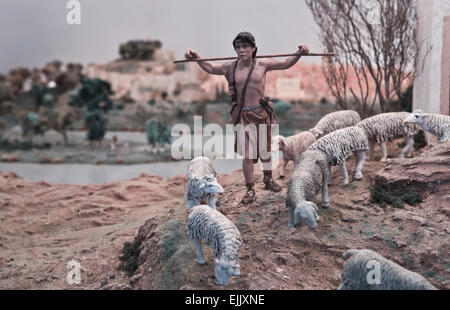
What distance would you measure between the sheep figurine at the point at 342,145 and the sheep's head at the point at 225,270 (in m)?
2.50

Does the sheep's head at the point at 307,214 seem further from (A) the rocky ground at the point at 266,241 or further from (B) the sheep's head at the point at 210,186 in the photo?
(B) the sheep's head at the point at 210,186

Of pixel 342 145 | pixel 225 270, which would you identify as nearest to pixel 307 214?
pixel 225 270

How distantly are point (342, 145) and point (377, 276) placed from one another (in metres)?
2.59

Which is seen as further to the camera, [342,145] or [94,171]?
[94,171]

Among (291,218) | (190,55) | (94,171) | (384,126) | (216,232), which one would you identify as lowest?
(94,171)

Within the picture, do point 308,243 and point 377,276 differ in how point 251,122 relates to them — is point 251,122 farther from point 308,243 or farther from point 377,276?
point 377,276

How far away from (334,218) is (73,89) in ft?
35.3

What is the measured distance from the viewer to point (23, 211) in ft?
28.7

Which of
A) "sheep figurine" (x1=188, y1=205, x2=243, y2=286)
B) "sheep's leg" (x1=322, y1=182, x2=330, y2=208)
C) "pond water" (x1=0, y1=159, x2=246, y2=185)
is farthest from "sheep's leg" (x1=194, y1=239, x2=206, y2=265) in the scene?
"pond water" (x1=0, y1=159, x2=246, y2=185)

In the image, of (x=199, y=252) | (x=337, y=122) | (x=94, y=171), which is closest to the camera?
(x=199, y=252)

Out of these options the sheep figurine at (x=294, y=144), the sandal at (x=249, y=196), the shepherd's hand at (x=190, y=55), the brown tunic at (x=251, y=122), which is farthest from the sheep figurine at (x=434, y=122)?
the shepherd's hand at (x=190, y=55)

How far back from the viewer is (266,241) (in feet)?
16.5

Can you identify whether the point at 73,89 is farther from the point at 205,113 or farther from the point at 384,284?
the point at 384,284
